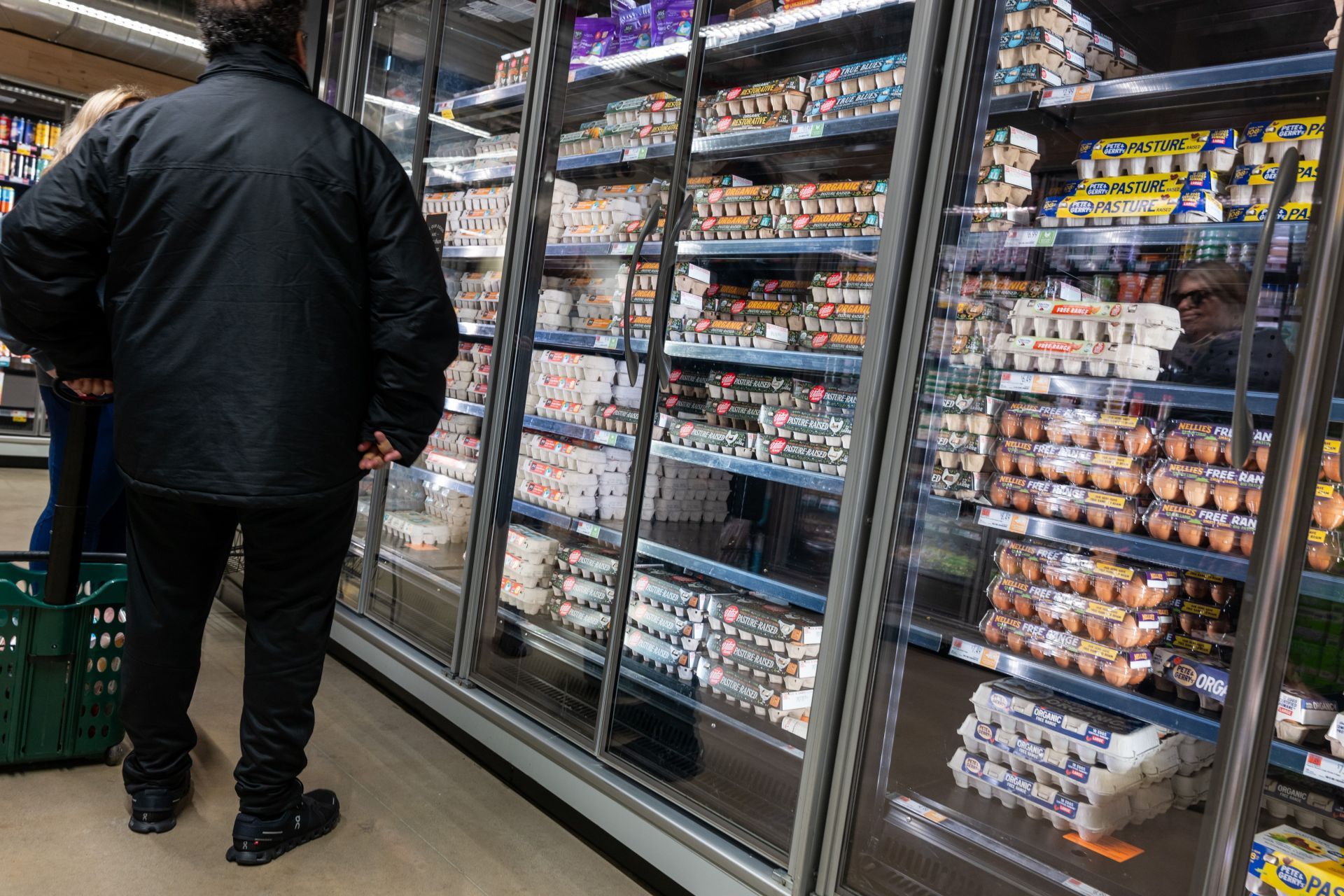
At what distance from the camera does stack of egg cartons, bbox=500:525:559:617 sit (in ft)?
10.5

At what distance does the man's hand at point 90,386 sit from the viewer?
2.34m

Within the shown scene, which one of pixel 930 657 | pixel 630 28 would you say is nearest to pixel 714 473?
pixel 930 657

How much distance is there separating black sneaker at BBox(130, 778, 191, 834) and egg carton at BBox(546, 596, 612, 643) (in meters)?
1.22

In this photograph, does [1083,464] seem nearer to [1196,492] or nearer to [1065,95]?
[1196,492]

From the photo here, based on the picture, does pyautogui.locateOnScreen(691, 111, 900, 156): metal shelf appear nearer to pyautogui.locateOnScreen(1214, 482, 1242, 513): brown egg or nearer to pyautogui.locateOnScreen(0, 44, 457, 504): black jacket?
pyautogui.locateOnScreen(0, 44, 457, 504): black jacket

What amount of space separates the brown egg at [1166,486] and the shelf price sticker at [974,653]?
0.43 meters

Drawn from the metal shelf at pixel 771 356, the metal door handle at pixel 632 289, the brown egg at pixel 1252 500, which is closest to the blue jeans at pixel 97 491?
the metal door handle at pixel 632 289

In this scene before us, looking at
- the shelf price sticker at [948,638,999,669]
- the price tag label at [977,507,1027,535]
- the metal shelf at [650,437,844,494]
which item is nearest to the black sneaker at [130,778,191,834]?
the metal shelf at [650,437,844,494]

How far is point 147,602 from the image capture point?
2160mm

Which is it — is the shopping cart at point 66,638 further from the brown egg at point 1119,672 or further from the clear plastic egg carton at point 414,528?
the brown egg at point 1119,672

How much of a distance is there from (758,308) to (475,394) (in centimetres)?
141

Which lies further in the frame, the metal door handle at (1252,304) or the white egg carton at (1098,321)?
the white egg carton at (1098,321)

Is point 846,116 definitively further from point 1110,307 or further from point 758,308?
point 1110,307

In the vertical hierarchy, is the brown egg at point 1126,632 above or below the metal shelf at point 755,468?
below
